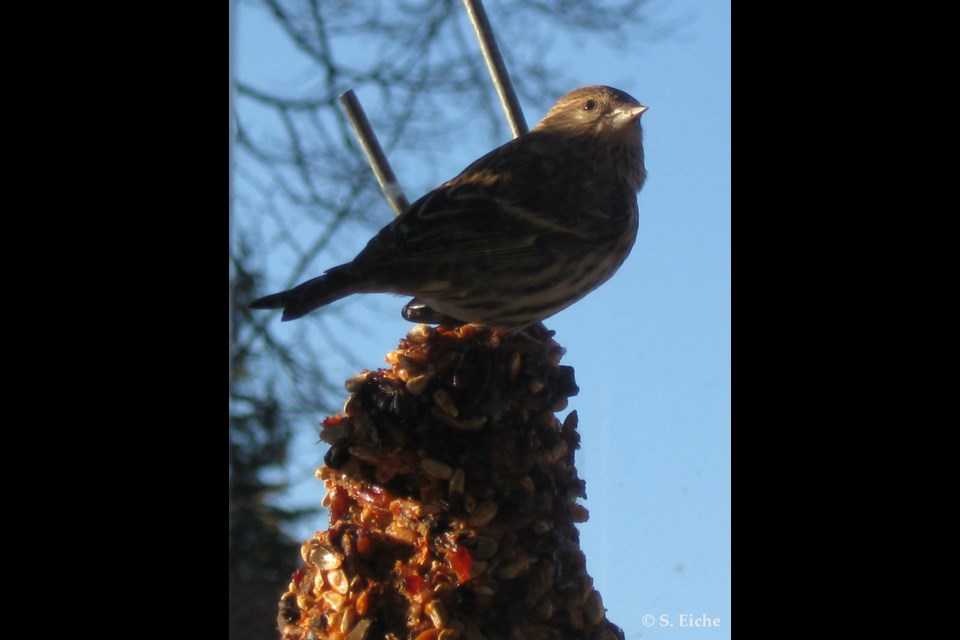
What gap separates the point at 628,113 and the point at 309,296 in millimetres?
1242

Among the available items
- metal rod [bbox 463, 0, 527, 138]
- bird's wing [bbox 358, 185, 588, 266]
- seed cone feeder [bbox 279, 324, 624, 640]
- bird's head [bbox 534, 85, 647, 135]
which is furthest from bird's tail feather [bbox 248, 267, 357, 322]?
bird's head [bbox 534, 85, 647, 135]

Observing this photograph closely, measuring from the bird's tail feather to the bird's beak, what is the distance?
3.47 ft

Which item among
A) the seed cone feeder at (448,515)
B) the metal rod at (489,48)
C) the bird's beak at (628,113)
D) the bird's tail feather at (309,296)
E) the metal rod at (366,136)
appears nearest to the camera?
the seed cone feeder at (448,515)

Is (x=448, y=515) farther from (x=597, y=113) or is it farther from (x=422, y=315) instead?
(x=597, y=113)

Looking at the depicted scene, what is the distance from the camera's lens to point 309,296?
7.91 ft

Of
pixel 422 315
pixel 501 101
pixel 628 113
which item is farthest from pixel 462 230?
pixel 628 113

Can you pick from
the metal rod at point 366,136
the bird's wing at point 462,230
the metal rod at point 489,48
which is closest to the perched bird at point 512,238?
the bird's wing at point 462,230

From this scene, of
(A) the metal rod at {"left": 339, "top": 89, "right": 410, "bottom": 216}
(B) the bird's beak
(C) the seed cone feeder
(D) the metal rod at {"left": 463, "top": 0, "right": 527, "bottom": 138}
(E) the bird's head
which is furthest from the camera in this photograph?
(E) the bird's head

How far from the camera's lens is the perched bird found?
2.57 meters

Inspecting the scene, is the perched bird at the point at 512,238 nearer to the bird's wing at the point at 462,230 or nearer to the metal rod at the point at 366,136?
the bird's wing at the point at 462,230

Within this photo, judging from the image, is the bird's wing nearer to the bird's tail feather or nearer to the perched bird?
the perched bird

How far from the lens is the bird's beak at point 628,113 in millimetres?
3034
